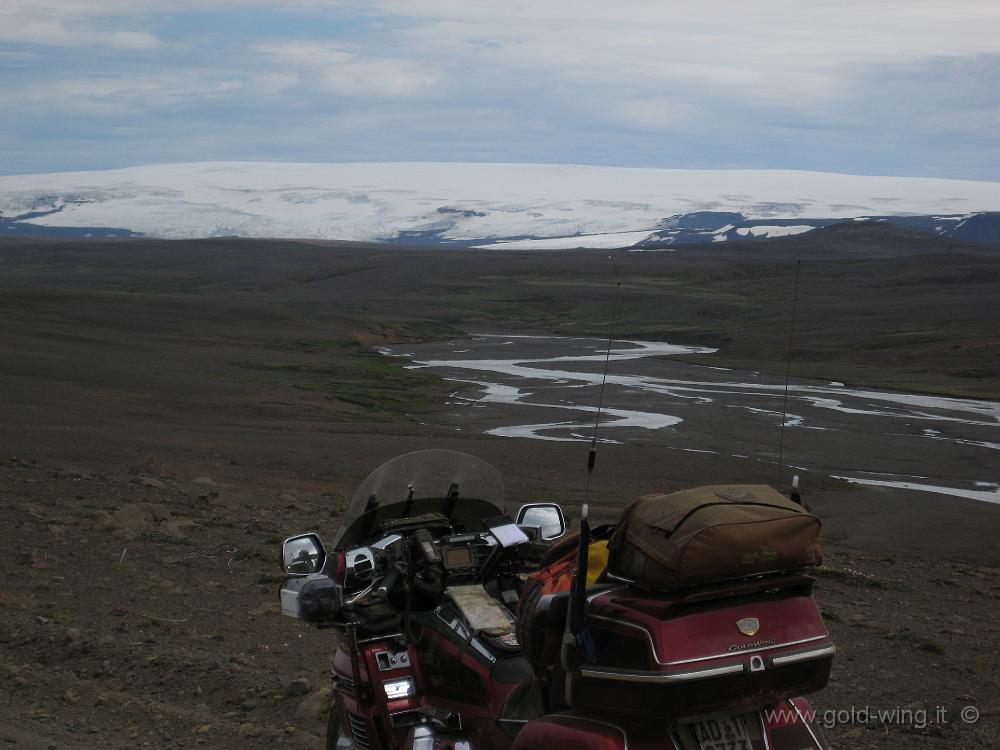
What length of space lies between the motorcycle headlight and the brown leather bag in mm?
1307

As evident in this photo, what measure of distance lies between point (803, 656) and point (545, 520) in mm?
1557

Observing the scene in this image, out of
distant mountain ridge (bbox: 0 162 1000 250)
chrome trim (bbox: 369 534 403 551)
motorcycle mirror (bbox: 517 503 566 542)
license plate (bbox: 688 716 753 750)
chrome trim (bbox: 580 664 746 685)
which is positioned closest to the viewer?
chrome trim (bbox: 580 664 746 685)

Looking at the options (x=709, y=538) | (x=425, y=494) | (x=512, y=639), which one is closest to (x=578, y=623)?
(x=709, y=538)

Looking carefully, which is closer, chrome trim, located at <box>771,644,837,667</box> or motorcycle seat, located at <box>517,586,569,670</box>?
A: chrome trim, located at <box>771,644,837,667</box>

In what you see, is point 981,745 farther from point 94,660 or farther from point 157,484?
point 157,484

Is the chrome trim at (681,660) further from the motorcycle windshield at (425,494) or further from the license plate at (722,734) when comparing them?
the motorcycle windshield at (425,494)

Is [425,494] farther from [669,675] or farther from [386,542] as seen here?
[669,675]

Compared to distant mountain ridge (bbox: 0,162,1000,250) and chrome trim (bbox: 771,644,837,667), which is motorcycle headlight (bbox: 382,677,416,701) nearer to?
A: chrome trim (bbox: 771,644,837,667)

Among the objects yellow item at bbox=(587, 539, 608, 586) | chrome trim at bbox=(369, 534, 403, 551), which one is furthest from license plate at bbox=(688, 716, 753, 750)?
chrome trim at bbox=(369, 534, 403, 551)

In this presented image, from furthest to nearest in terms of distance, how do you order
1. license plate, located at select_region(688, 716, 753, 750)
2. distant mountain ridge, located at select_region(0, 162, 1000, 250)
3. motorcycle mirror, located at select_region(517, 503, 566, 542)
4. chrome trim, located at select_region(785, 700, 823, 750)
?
distant mountain ridge, located at select_region(0, 162, 1000, 250) < motorcycle mirror, located at select_region(517, 503, 566, 542) < chrome trim, located at select_region(785, 700, 823, 750) < license plate, located at select_region(688, 716, 753, 750)

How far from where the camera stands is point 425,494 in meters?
4.49

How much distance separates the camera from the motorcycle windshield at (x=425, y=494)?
14.4ft

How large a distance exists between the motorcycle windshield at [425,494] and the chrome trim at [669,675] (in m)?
1.63

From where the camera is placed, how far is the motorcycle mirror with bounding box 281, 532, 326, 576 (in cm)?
405
